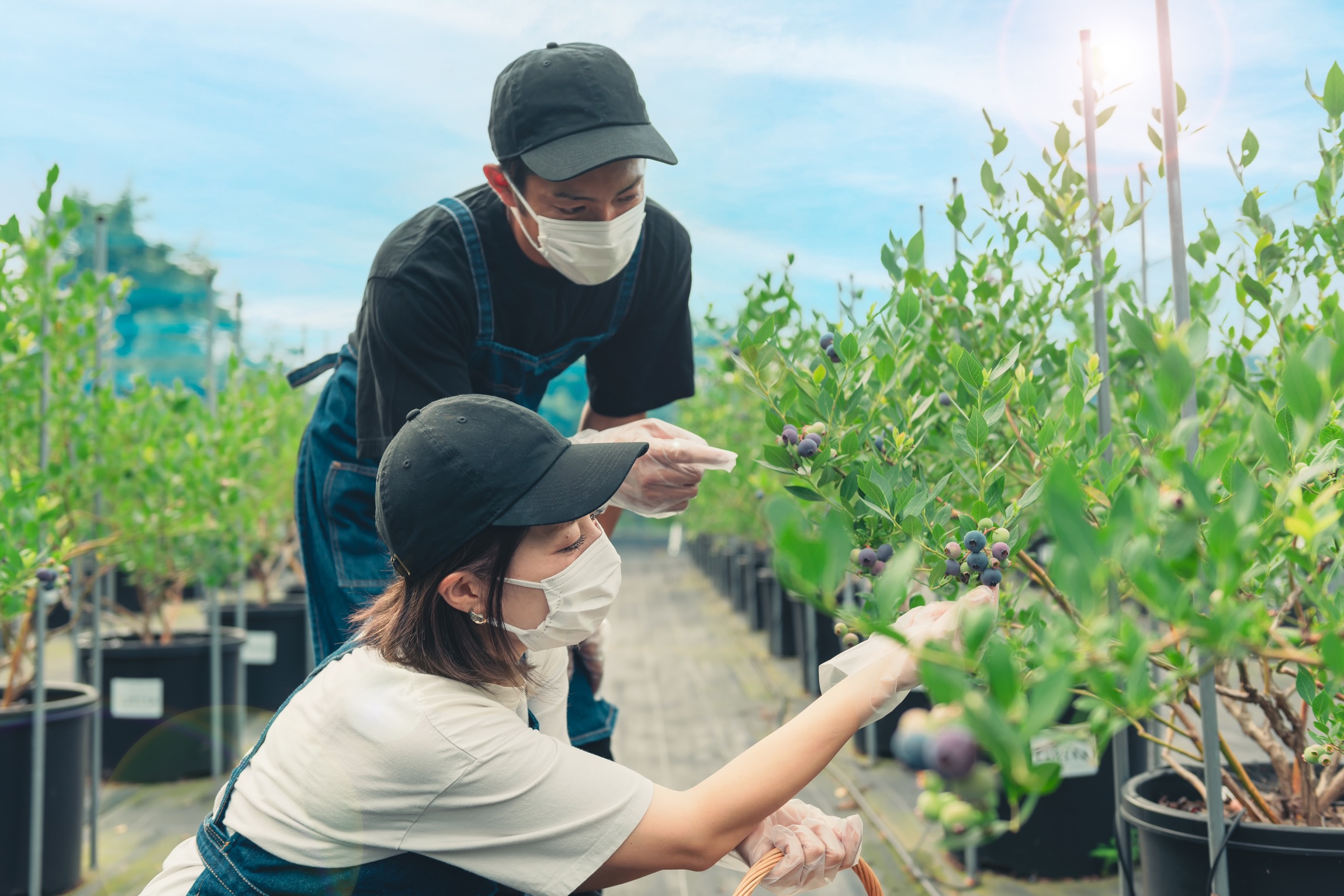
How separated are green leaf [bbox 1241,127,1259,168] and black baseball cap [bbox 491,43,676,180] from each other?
942mm

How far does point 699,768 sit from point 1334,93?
133 inches

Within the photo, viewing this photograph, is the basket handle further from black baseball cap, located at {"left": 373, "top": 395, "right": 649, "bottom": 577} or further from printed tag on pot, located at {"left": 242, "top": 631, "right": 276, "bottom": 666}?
printed tag on pot, located at {"left": 242, "top": 631, "right": 276, "bottom": 666}

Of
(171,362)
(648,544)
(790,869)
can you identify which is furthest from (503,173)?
(171,362)

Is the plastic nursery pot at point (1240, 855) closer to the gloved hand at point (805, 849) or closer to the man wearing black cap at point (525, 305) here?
the gloved hand at point (805, 849)

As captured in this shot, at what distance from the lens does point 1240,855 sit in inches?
57.6

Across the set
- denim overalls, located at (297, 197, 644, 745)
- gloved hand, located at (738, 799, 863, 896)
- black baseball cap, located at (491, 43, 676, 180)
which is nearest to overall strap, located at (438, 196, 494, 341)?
denim overalls, located at (297, 197, 644, 745)

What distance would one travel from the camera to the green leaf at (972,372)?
1277 mm

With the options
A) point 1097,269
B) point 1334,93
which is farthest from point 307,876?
point 1334,93

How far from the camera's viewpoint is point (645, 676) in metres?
6.07

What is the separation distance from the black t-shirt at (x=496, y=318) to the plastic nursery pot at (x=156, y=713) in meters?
2.89

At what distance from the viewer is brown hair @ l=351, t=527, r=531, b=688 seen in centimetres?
124

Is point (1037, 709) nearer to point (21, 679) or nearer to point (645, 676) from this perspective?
point (21, 679)

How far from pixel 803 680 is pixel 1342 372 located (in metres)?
4.90

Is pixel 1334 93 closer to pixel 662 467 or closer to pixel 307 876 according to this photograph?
pixel 662 467
